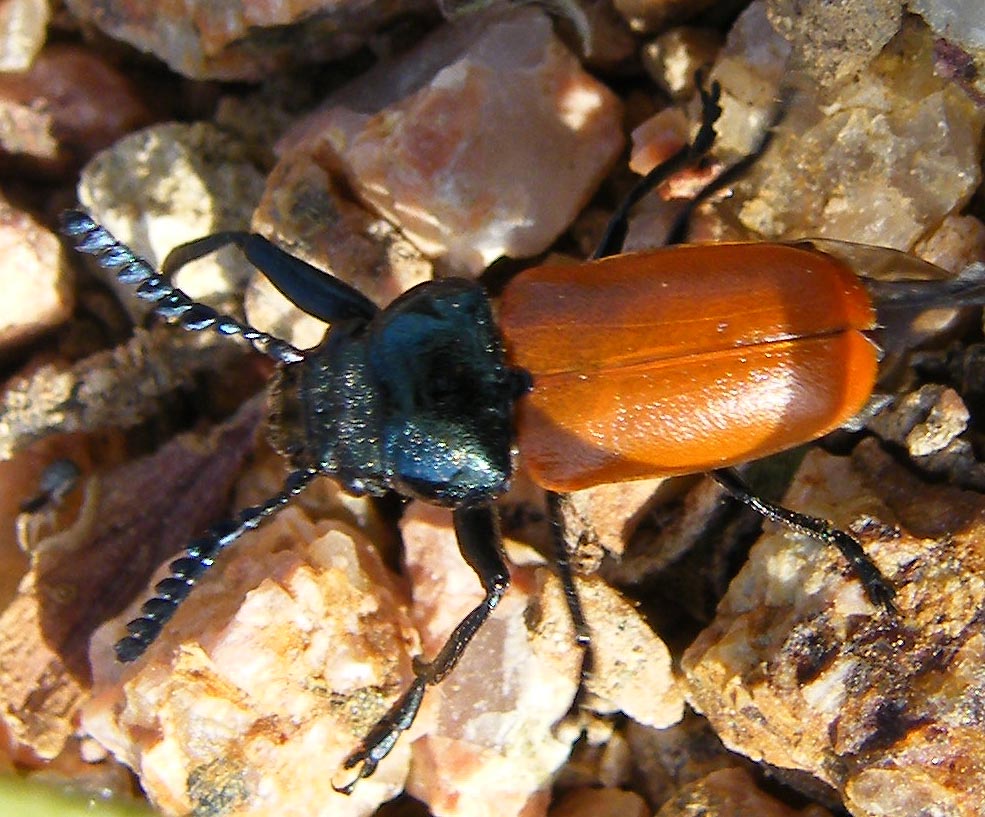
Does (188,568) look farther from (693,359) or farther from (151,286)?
(693,359)

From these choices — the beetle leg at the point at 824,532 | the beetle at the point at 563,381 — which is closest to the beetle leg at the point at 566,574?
the beetle at the point at 563,381

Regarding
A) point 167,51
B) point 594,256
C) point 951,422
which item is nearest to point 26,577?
point 167,51

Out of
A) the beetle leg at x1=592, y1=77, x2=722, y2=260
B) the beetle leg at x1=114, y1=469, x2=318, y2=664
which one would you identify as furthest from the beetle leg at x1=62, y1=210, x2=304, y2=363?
the beetle leg at x1=592, y1=77, x2=722, y2=260

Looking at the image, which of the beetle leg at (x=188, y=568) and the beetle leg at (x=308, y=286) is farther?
the beetle leg at (x=308, y=286)

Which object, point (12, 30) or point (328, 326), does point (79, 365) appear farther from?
point (12, 30)

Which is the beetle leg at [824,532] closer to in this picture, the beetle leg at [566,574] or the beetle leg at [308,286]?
the beetle leg at [566,574]

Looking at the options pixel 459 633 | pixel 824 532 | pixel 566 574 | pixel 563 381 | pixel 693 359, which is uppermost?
pixel 693 359

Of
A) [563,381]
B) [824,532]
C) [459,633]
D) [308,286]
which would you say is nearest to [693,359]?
[563,381]
